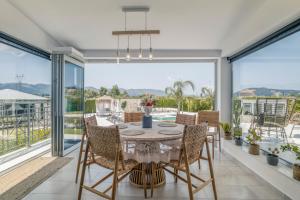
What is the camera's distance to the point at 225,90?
4590mm

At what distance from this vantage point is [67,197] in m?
2.24

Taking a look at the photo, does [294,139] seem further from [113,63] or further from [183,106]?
[113,63]

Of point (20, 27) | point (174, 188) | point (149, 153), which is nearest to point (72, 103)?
point (20, 27)

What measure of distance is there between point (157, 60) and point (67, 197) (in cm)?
374

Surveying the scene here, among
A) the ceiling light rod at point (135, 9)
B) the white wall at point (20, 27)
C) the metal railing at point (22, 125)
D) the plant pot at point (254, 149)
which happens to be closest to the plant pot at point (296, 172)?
the plant pot at point (254, 149)

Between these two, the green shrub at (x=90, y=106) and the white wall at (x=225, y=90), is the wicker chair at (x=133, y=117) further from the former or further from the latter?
the white wall at (x=225, y=90)

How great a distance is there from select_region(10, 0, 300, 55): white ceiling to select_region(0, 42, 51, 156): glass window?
74 cm

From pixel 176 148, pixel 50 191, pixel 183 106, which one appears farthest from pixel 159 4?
pixel 183 106

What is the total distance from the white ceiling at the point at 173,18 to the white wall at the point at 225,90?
64cm

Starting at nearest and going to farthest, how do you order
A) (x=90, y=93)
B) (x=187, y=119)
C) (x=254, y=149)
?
(x=254, y=149) → (x=187, y=119) → (x=90, y=93)

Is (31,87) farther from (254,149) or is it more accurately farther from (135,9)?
(254,149)

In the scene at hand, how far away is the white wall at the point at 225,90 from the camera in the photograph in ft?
15.0

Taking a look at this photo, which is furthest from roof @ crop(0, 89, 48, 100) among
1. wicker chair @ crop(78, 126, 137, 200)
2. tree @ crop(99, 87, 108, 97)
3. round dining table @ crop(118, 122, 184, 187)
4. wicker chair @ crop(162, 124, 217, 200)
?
wicker chair @ crop(162, 124, 217, 200)

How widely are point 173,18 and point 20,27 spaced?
2.34m
